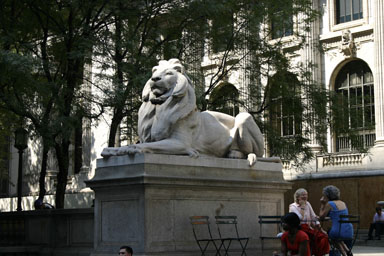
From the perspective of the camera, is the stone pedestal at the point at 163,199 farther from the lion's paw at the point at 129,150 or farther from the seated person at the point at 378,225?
the seated person at the point at 378,225

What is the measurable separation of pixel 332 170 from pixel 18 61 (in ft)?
70.6

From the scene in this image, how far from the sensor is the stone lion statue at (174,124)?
13359 mm

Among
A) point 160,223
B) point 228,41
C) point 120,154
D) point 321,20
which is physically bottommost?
point 160,223

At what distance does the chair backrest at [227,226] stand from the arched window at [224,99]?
1255 cm

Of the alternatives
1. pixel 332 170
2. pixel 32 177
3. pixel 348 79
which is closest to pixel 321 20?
pixel 348 79

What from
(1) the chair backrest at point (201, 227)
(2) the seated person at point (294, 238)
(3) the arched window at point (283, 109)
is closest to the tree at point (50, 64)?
(3) the arched window at point (283, 109)

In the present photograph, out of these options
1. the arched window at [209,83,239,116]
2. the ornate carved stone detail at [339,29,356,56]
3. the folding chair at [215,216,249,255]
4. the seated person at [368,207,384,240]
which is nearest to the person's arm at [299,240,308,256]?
the folding chair at [215,216,249,255]

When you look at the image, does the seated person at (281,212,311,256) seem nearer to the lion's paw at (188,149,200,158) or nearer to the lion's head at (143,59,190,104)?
the lion's paw at (188,149,200,158)

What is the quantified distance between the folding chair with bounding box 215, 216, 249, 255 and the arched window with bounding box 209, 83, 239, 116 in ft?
41.2

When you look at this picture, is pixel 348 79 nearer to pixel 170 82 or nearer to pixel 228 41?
pixel 228 41

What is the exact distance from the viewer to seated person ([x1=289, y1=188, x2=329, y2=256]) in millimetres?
10414

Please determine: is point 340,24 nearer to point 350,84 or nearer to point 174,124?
point 350,84

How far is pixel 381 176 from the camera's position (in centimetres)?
Answer: 3556

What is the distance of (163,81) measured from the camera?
44.8 feet
